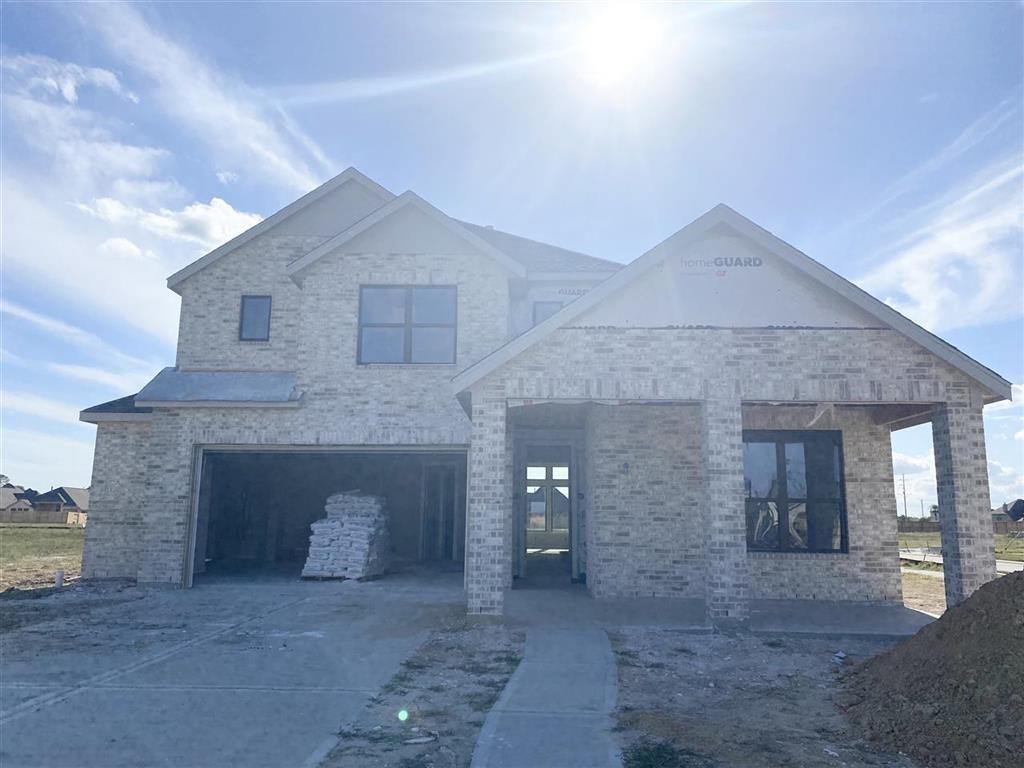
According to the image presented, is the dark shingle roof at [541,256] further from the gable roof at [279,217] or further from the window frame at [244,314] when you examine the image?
the window frame at [244,314]

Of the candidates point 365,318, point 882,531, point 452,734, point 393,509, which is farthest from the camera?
point 393,509

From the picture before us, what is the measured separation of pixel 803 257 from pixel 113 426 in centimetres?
1436

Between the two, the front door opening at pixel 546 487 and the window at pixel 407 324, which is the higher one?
the window at pixel 407 324

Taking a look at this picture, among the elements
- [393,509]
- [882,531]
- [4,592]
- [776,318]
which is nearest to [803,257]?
[776,318]

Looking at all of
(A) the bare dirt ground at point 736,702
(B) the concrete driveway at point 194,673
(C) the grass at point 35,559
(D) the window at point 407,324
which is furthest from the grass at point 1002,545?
(C) the grass at point 35,559

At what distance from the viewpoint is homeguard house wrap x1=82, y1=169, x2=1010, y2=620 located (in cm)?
1011

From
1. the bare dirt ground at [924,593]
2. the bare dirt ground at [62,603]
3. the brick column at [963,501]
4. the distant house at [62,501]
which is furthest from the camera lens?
the distant house at [62,501]

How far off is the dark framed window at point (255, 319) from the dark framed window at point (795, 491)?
10312mm

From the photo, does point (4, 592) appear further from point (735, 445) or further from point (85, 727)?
point (735, 445)

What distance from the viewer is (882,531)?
12.7 meters

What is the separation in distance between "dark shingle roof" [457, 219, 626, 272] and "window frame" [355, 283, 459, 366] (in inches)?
72.4

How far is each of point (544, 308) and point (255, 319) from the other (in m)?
6.46

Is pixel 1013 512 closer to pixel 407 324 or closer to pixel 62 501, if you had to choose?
pixel 407 324

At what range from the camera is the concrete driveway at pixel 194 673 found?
17.2 feet
